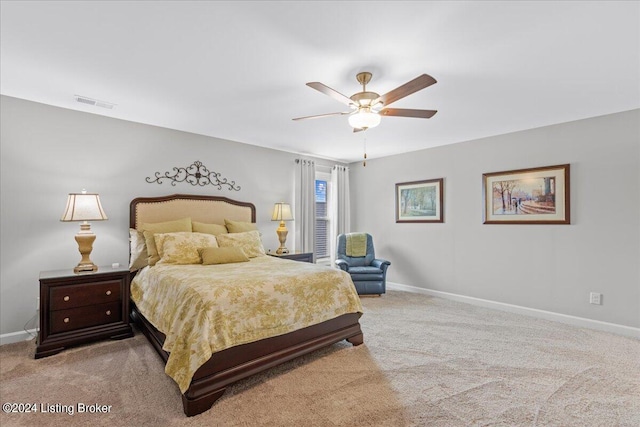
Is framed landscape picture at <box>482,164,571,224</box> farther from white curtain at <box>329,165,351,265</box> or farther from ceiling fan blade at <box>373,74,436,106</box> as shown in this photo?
ceiling fan blade at <box>373,74,436,106</box>

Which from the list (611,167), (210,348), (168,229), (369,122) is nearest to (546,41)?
(369,122)

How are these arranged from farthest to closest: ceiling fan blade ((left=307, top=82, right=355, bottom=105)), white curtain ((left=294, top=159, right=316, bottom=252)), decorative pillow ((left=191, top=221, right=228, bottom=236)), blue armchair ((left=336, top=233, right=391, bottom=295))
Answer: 1. white curtain ((left=294, top=159, right=316, bottom=252))
2. blue armchair ((left=336, top=233, right=391, bottom=295))
3. decorative pillow ((left=191, top=221, right=228, bottom=236))
4. ceiling fan blade ((left=307, top=82, right=355, bottom=105))

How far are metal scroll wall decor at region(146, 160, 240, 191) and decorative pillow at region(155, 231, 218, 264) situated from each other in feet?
3.26

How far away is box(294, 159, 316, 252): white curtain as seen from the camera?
18.0 feet

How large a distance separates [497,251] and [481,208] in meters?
0.66

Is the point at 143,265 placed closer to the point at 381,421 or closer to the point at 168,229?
the point at 168,229

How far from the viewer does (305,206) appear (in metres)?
5.55

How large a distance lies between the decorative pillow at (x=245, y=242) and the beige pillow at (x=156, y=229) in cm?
46

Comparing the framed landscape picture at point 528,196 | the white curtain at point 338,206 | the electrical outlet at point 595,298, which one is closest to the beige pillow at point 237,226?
the white curtain at point 338,206

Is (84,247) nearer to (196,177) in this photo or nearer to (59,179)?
(59,179)

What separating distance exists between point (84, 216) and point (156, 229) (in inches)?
28.4

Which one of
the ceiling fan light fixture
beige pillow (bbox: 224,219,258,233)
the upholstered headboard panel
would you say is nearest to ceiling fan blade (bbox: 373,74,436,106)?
the ceiling fan light fixture

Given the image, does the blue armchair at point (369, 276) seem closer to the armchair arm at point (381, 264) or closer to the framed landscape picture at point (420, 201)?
the armchair arm at point (381, 264)

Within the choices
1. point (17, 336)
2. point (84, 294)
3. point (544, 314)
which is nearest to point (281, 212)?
point (84, 294)
